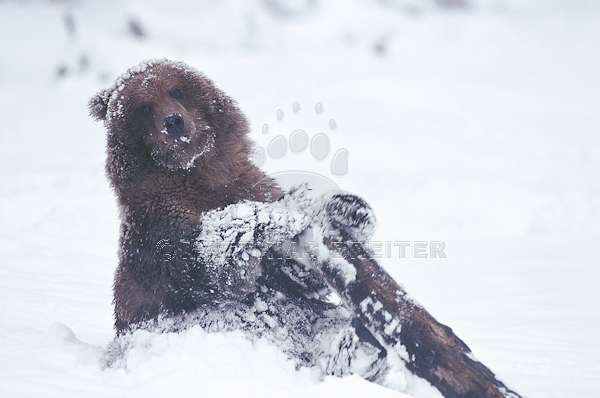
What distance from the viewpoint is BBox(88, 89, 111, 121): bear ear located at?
3.03 metres

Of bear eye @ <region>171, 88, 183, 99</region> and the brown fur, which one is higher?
bear eye @ <region>171, 88, 183, 99</region>

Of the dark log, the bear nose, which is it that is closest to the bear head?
the bear nose

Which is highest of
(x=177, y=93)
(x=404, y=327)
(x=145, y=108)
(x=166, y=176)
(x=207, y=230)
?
(x=177, y=93)

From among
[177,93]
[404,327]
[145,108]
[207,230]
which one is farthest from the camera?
[177,93]

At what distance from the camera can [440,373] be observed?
7.52 ft

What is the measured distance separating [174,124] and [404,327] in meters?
1.37

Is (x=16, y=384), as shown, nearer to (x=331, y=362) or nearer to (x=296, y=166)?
(x=331, y=362)

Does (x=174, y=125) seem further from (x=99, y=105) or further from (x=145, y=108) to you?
(x=99, y=105)

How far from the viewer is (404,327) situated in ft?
7.77

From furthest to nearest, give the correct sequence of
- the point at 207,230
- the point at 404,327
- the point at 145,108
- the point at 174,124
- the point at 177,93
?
1. the point at 177,93
2. the point at 145,108
3. the point at 174,124
4. the point at 207,230
5. the point at 404,327

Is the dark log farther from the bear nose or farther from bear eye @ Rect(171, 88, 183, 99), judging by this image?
bear eye @ Rect(171, 88, 183, 99)

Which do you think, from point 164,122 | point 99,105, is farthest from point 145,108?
point 99,105

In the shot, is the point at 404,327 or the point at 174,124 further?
the point at 174,124

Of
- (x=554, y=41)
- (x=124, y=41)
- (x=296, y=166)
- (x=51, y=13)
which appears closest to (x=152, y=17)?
(x=124, y=41)
